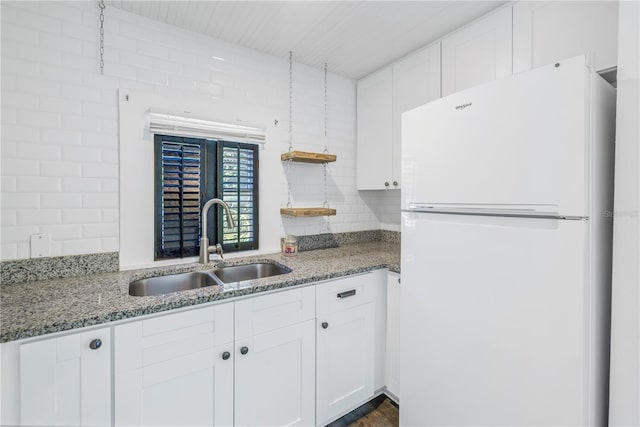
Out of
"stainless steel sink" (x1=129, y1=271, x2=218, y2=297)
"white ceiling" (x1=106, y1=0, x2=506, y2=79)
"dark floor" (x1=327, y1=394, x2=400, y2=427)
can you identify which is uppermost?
"white ceiling" (x1=106, y1=0, x2=506, y2=79)

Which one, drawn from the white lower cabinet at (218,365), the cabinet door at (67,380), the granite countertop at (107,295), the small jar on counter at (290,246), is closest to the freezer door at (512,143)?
the granite countertop at (107,295)

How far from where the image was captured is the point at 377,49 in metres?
2.17

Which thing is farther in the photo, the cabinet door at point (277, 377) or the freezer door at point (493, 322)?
the cabinet door at point (277, 377)

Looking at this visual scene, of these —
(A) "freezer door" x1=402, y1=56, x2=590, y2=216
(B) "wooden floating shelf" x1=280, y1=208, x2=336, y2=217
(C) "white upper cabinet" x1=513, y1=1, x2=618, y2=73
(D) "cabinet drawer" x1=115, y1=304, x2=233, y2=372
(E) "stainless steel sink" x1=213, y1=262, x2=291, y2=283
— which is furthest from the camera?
(B) "wooden floating shelf" x1=280, y1=208, x2=336, y2=217

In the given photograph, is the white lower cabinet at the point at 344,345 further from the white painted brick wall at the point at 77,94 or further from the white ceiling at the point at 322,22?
the white ceiling at the point at 322,22

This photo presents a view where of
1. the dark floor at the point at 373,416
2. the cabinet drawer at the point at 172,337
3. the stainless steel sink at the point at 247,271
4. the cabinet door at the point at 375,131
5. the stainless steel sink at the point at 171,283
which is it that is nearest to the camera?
the cabinet drawer at the point at 172,337

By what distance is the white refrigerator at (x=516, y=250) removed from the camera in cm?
99

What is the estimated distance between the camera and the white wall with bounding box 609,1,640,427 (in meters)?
1.00

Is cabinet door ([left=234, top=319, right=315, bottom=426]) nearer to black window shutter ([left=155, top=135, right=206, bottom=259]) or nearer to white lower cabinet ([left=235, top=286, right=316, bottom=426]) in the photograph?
white lower cabinet ([left=235, top=286, right=316, bottom=426])

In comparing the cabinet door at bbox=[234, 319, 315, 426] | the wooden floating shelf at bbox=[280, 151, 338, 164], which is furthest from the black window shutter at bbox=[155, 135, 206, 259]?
the cabinet door at bbox=[234, 319, 315, 426]

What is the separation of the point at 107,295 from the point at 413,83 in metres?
2.24

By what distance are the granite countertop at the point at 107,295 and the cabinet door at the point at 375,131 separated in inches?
30.7

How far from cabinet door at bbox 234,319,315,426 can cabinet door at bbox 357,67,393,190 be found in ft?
4.49

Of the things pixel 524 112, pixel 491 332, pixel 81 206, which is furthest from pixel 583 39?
pixel 81 206
